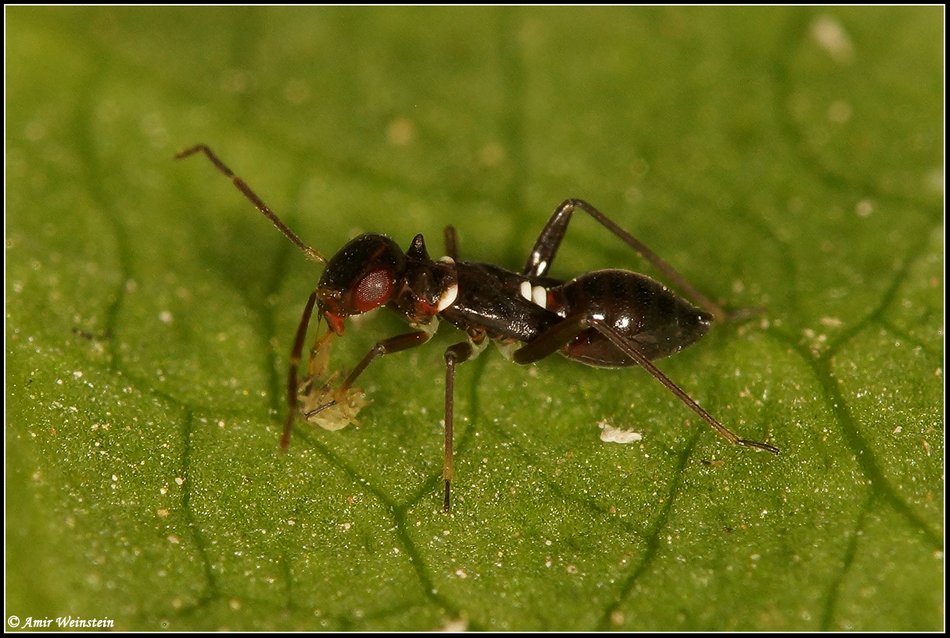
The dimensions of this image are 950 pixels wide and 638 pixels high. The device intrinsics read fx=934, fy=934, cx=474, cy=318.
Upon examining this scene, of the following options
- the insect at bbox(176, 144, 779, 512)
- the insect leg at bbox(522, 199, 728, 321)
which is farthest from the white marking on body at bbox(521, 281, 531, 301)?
the insect leg at bbox(522, 199, 728, 321)

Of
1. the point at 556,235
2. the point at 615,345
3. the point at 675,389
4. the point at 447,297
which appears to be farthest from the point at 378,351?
the point at 675,389

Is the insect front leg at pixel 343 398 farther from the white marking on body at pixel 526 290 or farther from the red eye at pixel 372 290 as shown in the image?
the white marking on body at pixel 526 290

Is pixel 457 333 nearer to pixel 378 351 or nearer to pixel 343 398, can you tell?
pixel 378 351

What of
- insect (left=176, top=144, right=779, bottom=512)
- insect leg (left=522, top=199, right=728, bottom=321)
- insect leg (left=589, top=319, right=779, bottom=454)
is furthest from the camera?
insect leg (left=522, top=199, right=728, bottom=321)

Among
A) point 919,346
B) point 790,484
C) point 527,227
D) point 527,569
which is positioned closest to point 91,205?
point 527,227

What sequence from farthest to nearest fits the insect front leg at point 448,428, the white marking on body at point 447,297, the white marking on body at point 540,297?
the white marking on body at point 540,297, the white marking on body at point 447,297, the insect front leg at point 448,428

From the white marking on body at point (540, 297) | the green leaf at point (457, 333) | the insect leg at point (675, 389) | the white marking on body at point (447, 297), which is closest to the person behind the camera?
the green leaf at point (457, 333)

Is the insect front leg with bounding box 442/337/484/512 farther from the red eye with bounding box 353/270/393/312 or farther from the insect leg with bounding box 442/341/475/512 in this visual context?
the red eye with bounding box 353/270/393/312

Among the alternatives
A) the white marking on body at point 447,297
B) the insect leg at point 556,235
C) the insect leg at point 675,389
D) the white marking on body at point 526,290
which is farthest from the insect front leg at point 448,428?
the insect leg at point 556,235

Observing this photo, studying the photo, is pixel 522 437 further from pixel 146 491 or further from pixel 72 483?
pixel 72 483
